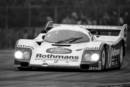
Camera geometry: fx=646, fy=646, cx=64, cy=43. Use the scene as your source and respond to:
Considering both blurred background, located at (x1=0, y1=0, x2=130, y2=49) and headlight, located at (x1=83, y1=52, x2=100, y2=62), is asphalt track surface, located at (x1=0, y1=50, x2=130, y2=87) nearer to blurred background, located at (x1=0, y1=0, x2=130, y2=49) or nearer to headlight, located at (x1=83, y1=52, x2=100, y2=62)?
headlight, located at (x1=83, y1=52, x2=100, y2=62)

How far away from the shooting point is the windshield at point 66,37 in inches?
679

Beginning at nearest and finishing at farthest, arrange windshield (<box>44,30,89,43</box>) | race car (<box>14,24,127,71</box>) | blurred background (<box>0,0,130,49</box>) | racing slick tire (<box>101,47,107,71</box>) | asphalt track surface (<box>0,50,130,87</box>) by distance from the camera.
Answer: asphalt track surface (<box>0,50,130,87</box>) < race car (<box>14,24,127,71</box>) < racing slick tire (<box>101,47,107,71</box>) < windshield (<box>44,30,89,43</box>) < blurred background (<box>0,0,130,49</box>)

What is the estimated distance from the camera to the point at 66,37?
17.4 metres

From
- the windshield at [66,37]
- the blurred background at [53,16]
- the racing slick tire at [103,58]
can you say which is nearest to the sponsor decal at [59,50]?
the windshield at [66,37]

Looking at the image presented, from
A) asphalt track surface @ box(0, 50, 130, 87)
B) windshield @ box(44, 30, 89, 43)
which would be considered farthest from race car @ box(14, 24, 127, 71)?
asphalt track surface @ box(0, 50, 130, 87)

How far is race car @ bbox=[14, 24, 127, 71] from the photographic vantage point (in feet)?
53.2

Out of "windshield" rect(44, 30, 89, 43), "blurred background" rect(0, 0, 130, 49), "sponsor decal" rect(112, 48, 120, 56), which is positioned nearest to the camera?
"windshield" rect(44, 30, 89, 43)

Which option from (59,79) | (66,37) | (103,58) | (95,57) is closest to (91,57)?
(95,57)

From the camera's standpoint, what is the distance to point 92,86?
12.0 meters

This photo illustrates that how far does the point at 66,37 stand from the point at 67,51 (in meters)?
1.12

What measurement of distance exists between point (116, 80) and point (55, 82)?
55.6 inches

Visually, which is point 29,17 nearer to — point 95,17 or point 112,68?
point 95,17

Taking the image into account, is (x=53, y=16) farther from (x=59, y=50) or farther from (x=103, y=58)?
(x=59, y=50)

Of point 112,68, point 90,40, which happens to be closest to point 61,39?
point 90,40
